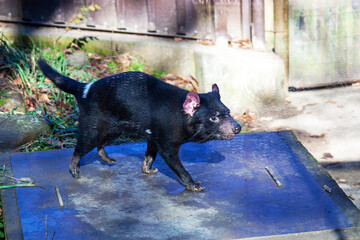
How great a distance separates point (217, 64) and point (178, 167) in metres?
2.61

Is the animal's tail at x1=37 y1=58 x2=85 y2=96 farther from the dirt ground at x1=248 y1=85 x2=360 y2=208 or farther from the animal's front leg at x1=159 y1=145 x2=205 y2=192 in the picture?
the dirt ground at x1=248 y1=85 x2=360 y2=208

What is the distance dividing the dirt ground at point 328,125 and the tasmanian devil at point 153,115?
1.56 meters

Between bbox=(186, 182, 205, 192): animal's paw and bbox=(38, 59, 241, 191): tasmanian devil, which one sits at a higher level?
bbox=(38, 59, 241, 191): tasmanian devil

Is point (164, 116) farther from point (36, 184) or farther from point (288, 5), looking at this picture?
point (288, 5)

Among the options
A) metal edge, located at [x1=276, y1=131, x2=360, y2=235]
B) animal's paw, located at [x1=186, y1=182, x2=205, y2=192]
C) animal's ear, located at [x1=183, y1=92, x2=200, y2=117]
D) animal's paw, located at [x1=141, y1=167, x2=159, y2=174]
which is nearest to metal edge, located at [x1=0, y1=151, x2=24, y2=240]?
animal's paw, located at [x1=141, y1=167, x2=159, y2=174]

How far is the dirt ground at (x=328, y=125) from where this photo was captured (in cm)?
541

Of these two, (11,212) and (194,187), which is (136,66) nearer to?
(194,187)

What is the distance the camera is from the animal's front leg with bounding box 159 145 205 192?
4098 mm

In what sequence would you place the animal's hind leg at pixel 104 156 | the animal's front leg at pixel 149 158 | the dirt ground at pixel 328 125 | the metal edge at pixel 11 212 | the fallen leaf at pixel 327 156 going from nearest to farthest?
the metal edge at pixel 11 212 < the animal's front leg at pixel 149 158 < the animal's hind leg at pixel 104 156 < the dirt ground at pixel 328 125 < the fallen leaf at pixel 327 156

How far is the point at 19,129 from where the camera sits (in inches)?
211

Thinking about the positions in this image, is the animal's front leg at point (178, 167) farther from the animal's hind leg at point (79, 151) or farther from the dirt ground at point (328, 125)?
the dirt ground at point (328, 125)

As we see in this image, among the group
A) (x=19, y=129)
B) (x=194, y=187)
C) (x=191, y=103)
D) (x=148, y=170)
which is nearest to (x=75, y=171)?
(x=148, y=170)

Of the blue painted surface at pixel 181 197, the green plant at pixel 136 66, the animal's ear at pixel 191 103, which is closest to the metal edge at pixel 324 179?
the blue painted surface at pixel 181 197

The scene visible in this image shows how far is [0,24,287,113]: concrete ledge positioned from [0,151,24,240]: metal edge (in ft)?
9.11
